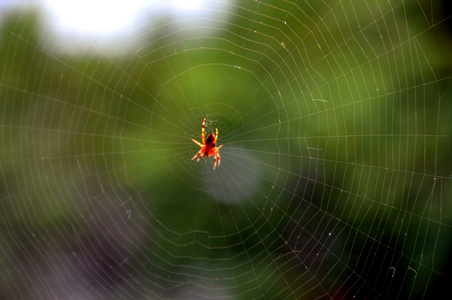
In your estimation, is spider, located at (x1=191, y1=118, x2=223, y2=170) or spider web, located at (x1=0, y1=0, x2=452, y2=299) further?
spider, located at (x1=191, y1=118, x2=223, y2=170)

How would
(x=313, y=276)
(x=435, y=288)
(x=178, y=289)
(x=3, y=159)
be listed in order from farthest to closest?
1. (x=3, y=159)
2. (x=178, y=289)
3. (x=313, y=276)
4. (x=435, y=288)

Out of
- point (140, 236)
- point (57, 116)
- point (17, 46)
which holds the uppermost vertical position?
point (17, 46)

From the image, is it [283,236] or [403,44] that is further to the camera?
[283,236]

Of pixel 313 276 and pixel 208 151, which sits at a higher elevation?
pixel 208 151

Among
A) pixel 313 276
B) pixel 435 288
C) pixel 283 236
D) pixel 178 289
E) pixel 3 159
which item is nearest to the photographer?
pixel 435 288

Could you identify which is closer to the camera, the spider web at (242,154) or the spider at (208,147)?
the spider web at (242,154)

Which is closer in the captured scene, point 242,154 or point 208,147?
point 208,147

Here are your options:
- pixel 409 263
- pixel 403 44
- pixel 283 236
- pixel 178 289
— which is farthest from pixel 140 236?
pixel 403 44

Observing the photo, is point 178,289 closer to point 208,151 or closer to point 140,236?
point 140,236
